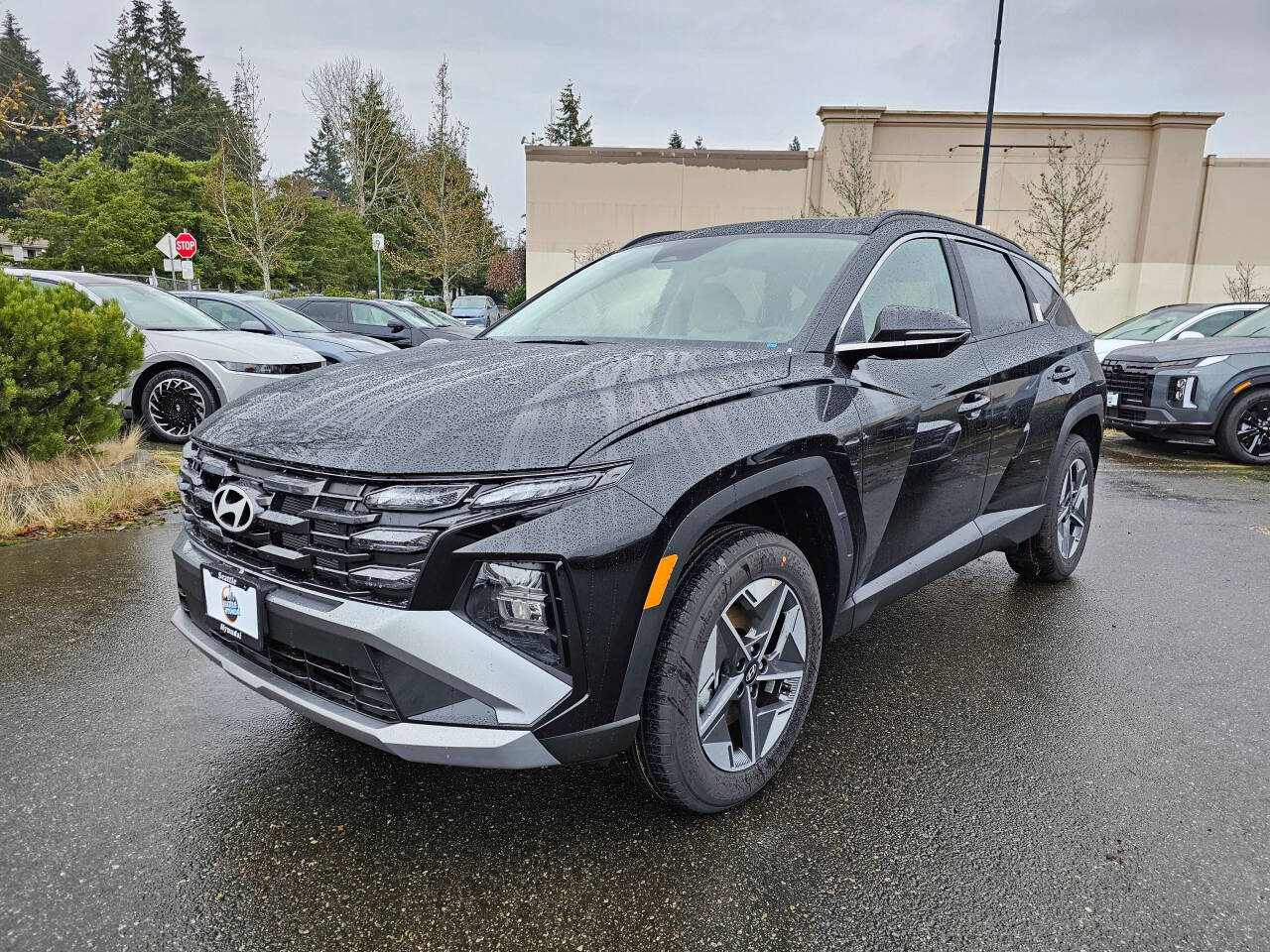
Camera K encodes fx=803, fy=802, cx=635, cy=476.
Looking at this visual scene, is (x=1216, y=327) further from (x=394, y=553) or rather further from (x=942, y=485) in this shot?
(x=394, y=553)

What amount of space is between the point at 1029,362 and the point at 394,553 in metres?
2.94

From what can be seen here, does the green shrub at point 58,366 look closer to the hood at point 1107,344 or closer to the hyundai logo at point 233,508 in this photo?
the hyundai logo at point 233,508

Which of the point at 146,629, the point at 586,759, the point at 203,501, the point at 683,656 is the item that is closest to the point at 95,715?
the point at 146,629

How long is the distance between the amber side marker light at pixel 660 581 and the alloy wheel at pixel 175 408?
6.91m

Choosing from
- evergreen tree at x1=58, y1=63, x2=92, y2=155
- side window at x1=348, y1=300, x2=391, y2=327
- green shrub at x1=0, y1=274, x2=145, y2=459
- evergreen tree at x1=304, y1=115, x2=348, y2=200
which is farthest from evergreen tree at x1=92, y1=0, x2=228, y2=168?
green shrub at x1=0, y1=274, x2=145, y2=459

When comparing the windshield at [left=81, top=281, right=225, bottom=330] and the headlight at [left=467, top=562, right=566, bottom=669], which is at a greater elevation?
the windshield at [left=81, top=281, right=225, bottom=330]

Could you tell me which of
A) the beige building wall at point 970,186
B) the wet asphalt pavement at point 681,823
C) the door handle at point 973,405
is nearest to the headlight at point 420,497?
the wet asphalt pavement at point 681,823

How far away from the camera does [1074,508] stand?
4.20 meters

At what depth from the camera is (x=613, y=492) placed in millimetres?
1799

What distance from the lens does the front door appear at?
2.58 meters

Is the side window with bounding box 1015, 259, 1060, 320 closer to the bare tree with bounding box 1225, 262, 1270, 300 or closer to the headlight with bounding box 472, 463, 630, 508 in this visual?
the headlight with bounding box 472, 463, 630, 508

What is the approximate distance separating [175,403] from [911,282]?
22.9 feet

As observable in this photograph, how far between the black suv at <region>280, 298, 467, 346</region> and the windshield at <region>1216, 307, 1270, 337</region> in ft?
36.4

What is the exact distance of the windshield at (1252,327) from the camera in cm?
879
